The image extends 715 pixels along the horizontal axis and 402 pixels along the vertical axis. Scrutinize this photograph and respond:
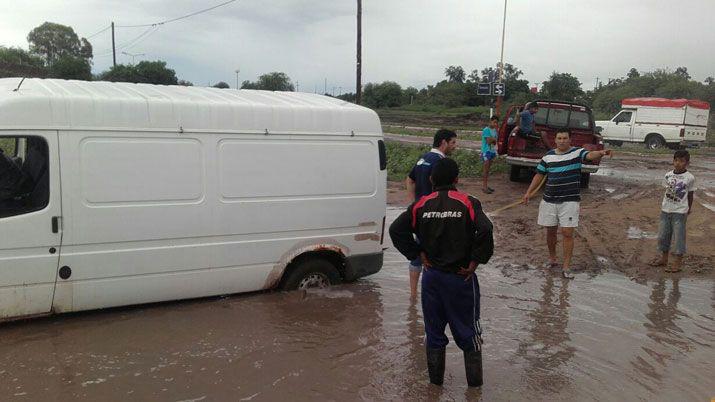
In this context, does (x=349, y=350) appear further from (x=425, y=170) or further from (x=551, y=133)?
(x=551, y=133)

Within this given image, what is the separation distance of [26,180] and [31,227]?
424 millimetres

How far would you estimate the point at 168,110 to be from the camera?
5.14m

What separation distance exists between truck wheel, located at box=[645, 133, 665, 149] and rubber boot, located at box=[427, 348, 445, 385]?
2794 centimetres

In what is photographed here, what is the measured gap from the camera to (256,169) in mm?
5520

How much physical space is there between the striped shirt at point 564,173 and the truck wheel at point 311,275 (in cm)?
304

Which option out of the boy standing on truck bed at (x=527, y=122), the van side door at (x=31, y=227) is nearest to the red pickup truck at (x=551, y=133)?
the boy standing on truck bed at (x=527, y=122)

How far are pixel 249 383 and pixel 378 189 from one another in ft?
8.78

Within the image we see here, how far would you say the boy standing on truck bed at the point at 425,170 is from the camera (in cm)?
596

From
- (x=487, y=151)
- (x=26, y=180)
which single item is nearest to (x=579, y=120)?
(x=487, y=151)

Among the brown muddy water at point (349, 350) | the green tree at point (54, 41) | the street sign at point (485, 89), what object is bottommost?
the brown muddy water at point (349, 350)

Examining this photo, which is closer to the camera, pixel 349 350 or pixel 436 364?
pixel 436 364

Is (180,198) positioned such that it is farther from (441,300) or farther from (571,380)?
(571,380)

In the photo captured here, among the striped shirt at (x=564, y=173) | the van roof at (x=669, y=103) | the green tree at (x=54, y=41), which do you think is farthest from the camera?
the green tree at (x=54, y=41)

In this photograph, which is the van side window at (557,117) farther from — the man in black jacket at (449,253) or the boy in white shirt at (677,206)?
the man in black jacket at (449,253)
